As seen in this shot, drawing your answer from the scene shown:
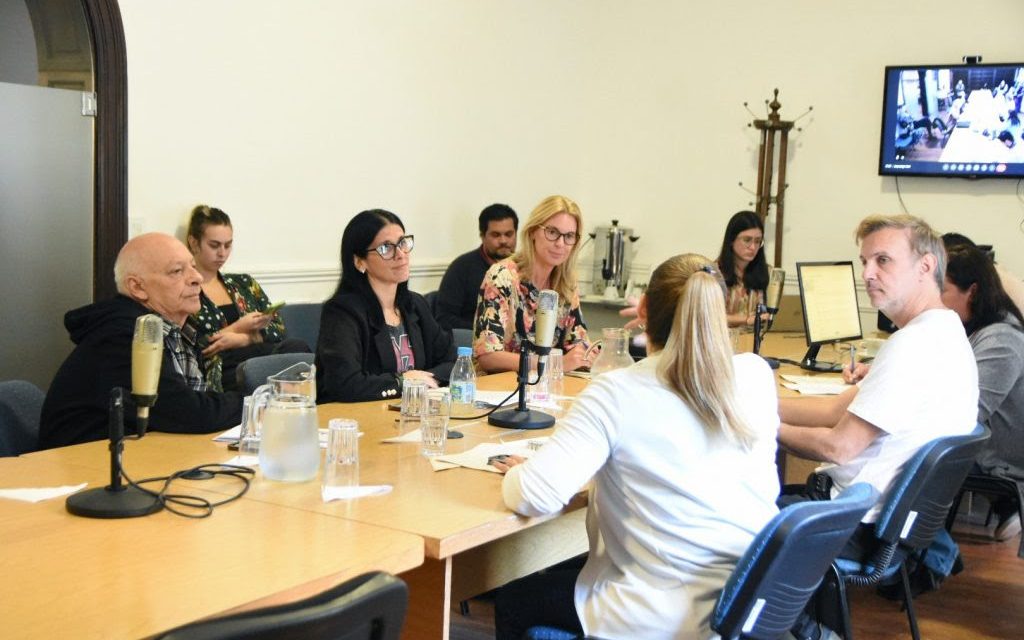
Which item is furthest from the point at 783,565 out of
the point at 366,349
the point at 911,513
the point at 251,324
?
the point at 251,324

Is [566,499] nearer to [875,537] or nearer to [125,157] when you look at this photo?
[875,537]

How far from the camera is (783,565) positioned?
6.76 feet

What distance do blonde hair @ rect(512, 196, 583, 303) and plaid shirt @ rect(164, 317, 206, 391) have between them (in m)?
1.49

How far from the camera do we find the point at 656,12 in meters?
8.02

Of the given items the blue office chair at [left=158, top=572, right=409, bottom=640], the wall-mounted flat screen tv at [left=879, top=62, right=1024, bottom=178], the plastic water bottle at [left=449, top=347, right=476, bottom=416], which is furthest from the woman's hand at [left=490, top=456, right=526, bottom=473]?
the wall-mounted flat screen tv at [left=879, top=62, right=1024, bottom=178]

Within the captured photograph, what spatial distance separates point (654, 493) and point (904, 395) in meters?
1.03

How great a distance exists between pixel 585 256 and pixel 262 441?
603 cm

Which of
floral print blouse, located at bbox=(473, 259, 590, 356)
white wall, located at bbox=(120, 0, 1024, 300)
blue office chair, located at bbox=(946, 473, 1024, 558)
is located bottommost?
blue office chair, located at bbox=(946, 473, 1024, 558)

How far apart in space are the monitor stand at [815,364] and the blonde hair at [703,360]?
101 inches

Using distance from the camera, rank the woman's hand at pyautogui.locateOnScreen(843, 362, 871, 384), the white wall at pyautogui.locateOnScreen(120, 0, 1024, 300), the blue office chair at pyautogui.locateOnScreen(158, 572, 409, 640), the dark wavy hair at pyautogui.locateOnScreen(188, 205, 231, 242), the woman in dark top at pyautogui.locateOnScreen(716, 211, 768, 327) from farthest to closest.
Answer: the woman in dark top at pyautogui.locateOnScreen(716, 211, 768, 327) < the white wall at pyautogui.locateOnScreen(120, 0, 1024, 300) < the dark wavy hair at pyautogui.locateOnScreen(188, 205, 231, 242) < the woman's hand at pyautogui.locateOnScreen(843, 362, 871, 384) < the blue office chair at pyautogui.locateOnScreen(158, 572, 409, 640)

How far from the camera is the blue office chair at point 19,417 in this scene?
2.99m

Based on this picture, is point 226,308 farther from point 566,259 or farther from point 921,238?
point 921,238

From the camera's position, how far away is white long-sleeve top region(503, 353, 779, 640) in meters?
2.14

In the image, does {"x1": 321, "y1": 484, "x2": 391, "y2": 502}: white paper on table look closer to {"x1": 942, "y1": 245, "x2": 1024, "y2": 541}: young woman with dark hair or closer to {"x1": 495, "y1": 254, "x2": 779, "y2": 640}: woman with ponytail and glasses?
{"x1": 495, "y1": 254, "x2": 779, "y2": 640}: woman with ponytail and glasses
